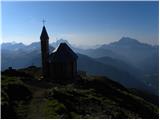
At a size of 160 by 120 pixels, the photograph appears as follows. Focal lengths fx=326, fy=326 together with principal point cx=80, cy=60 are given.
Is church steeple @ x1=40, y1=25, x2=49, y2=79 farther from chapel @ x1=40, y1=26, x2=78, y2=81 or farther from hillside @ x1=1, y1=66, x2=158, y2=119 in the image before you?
hillside @ x1=1, y1=66, x2=158, y2=119

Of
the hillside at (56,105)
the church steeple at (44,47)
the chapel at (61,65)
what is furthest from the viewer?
the church steeple at (44,47)

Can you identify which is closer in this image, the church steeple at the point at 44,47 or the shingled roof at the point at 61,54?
the shingled roof at the point at 61,54

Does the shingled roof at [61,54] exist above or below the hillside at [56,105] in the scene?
above

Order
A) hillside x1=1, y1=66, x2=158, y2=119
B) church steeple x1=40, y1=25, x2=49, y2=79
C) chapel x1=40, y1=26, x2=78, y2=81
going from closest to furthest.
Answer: hillside x1=1, y1=66, x2=158, y2=119 → chapel x1=40, y1=26, x2=78, y2=81 → church steeple x1=40, y1=25, x2=49, y2=79

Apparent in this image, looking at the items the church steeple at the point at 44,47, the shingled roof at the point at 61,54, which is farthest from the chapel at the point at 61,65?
the church steeple at the point at 44,47

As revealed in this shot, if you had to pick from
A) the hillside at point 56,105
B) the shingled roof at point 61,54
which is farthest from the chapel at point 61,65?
the hillside at point 56,105

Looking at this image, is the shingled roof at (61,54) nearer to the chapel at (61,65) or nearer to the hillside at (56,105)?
the chapel at (61,65)

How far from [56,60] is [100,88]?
23.6 ft

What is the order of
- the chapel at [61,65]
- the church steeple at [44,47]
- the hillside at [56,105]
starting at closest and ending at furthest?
the hillside at [56,105]
the chapel at [61,65]
the church steeple at [44,47]

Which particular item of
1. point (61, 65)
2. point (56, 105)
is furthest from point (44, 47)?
point (56, 105)

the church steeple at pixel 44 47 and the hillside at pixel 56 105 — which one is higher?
the church steeple at pixel 44 47

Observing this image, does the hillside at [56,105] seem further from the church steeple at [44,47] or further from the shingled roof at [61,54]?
the church steeple at [44,47]

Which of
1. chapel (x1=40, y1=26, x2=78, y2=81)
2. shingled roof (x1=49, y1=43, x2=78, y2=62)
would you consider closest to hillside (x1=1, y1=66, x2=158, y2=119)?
chapel (x1=40, y1=26, x2=78, y2=81)

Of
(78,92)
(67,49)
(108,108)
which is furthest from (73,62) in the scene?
(108,108)
